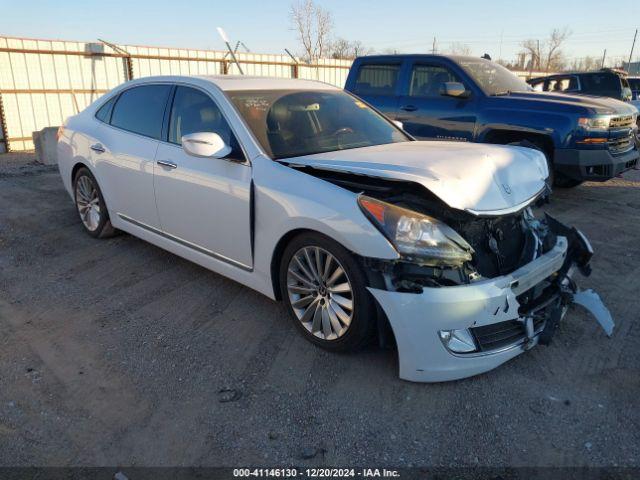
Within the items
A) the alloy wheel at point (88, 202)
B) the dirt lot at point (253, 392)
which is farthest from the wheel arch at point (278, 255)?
the alloy wheel at point (88, 202)

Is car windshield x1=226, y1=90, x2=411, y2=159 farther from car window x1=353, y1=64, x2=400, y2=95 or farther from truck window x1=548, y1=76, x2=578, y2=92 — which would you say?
truck window x1=548, y1=76, x2=578, y2=92

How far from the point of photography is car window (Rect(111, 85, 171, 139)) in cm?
430

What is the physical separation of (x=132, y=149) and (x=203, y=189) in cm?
116

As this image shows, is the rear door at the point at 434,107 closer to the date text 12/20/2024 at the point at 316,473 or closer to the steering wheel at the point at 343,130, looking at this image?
the steering wheel at the point at 343,130

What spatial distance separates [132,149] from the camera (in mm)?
4406

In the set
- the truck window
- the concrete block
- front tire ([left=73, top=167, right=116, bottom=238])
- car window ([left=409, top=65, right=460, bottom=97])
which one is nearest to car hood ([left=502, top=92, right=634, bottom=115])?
car window ([left=409, top=65, right=460, bottom=97])

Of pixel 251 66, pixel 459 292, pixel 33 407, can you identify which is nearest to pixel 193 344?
pixel 33 407

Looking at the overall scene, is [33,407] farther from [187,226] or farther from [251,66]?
[251,66]

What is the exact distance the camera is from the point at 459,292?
104 inches

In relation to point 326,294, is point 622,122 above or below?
above

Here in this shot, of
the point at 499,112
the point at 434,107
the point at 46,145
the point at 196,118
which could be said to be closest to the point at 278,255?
the point at 196,118

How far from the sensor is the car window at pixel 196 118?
363cm

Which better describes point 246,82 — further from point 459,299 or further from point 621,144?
point 621,144

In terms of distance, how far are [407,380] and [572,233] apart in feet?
5.55
